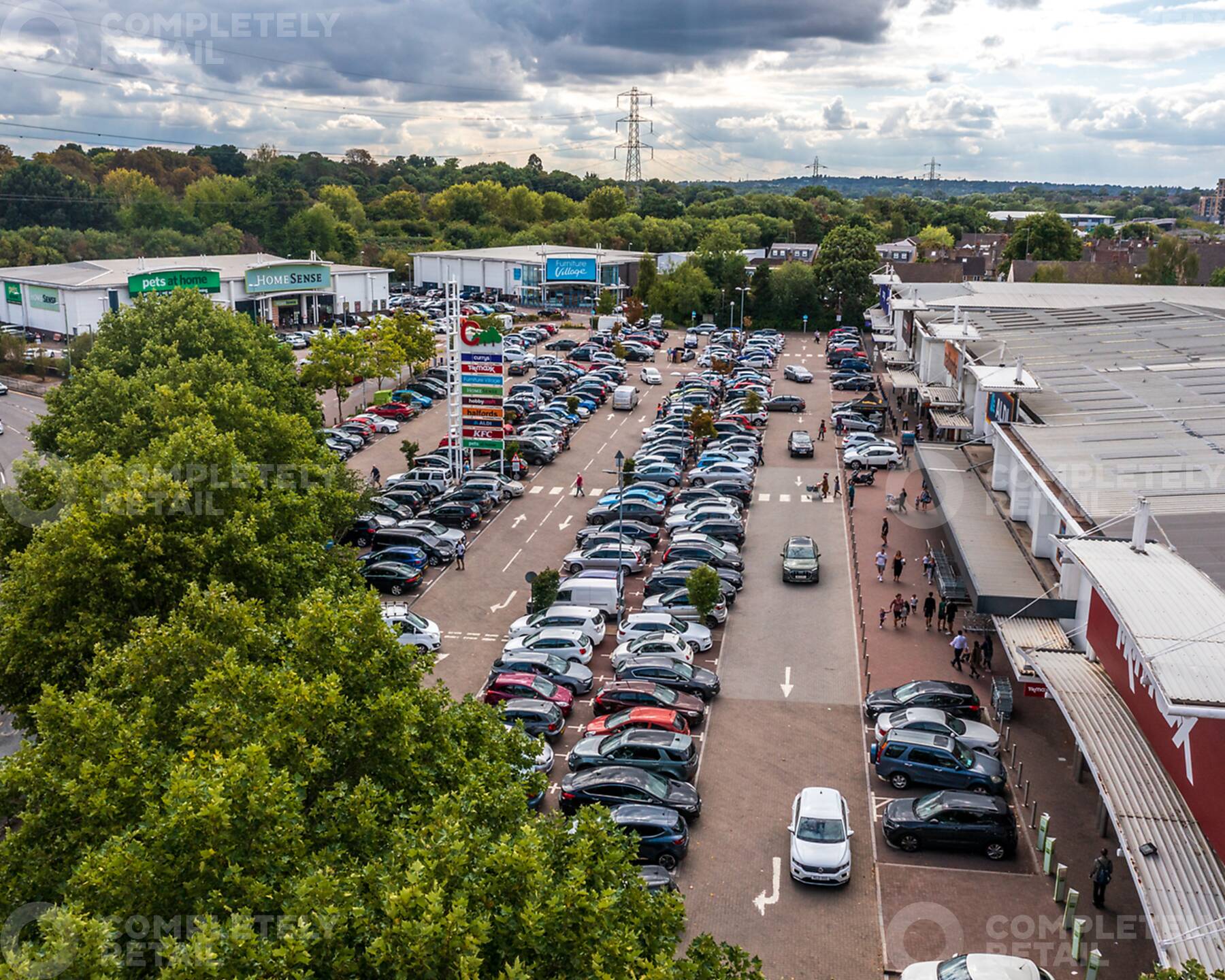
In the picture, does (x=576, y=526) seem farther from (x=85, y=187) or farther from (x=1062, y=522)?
(x=85, y=187)

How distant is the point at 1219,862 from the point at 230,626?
1462 cm

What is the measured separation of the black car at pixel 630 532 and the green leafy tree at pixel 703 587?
22.1 feet

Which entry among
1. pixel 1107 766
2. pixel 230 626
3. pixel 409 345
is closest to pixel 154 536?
pixel 230 626

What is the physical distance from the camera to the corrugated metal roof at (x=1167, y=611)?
559 inches

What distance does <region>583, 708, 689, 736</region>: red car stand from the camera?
22281mm

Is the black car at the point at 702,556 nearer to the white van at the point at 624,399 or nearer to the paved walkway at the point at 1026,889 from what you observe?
the paved walkway at the point at 1026,889

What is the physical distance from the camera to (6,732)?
923 inches

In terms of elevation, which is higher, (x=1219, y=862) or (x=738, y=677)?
(x=1219, y=862)

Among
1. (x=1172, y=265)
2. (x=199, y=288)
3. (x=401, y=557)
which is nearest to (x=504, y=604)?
(x=401, y=557)

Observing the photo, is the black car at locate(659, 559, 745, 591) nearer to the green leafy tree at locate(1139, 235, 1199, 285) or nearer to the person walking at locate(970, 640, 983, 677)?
the person walking at locate(970, 640, 983, 677)

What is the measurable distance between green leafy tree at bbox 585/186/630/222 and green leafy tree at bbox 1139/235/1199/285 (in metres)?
62.7

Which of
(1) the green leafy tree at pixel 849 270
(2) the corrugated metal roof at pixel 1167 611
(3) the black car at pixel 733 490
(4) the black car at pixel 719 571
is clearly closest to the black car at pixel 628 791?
(2) the corrugated metal roof at pixel 1167 611

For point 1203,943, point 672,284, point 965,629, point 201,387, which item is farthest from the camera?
point 672,284

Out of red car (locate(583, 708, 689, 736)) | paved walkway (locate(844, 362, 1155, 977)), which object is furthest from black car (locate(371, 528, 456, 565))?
paved walkway (locate(844, 362, 1155, 977))
